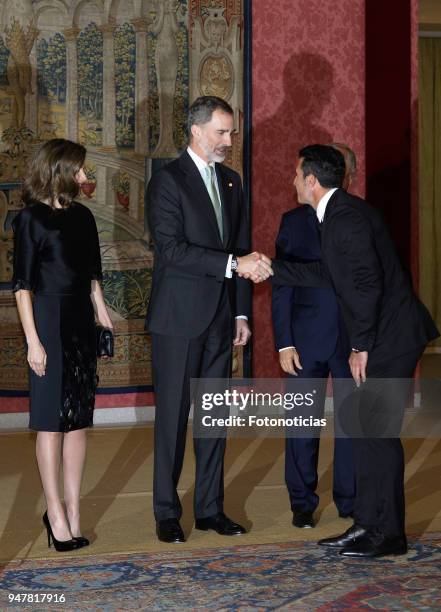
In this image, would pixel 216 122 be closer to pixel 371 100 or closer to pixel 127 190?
pixel 127 190

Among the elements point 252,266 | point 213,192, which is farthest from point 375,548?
point 213,192

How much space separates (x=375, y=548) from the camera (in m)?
3.76

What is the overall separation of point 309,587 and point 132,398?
3.22 metres

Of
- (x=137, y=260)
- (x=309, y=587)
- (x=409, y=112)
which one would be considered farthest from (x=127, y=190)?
(x=309, y=587)

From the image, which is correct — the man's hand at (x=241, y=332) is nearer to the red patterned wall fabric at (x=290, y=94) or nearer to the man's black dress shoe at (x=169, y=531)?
the man's black dress shoe at (x=169, y=531)

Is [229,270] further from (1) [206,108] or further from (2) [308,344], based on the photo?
(1) [206,108]

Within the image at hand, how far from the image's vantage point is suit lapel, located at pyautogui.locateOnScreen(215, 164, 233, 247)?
4195 mm

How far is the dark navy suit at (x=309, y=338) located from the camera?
4207mm

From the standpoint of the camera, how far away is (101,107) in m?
6.41

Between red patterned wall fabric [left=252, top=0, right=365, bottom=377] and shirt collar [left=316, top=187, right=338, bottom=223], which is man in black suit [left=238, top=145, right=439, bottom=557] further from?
red patterned wall fabric [left=252, top=0, right=365, bottom=377]

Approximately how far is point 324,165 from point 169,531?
1.42 metres

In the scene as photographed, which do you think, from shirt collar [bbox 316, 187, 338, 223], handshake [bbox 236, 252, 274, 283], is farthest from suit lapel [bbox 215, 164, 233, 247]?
shirt collar [bbox 316, 187, 338, 223]

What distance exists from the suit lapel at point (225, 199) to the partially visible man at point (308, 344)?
0.81 feet

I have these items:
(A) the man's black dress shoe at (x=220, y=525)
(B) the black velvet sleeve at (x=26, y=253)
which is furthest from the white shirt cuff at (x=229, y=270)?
(A) the man's black dress shoe at (x=220, y=525)
